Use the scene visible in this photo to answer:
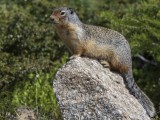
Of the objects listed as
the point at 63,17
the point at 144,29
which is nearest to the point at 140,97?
the point at 63,17

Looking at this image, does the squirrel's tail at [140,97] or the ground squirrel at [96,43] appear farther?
the squirrel's tail at [140,97]

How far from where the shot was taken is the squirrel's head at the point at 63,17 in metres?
7.77

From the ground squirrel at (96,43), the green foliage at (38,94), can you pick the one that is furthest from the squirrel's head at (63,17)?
the green foliage at (38,94)

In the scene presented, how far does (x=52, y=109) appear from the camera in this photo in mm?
8633

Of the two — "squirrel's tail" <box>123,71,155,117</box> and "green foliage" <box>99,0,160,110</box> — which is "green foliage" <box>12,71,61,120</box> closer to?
"squirrel's tail" <box>123,71,155,117</box>

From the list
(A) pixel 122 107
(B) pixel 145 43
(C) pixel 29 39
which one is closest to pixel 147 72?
(B) pixel 145 43

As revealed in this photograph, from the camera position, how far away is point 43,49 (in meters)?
10.8

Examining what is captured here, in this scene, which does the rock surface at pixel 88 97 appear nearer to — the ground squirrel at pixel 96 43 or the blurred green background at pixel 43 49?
the ground squirrel at pixel 96 43

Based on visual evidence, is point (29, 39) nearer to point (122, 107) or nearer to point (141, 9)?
point (141, 9)

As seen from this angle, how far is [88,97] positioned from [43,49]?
12.1 feet

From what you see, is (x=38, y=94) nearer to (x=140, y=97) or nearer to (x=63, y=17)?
(x=140, y=97)

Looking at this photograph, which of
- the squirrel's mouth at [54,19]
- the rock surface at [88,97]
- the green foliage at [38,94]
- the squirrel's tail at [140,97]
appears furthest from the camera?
the green foliage at [38,94]

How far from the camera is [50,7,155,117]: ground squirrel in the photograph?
25.8 feet

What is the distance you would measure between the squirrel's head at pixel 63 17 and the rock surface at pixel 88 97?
57cm
